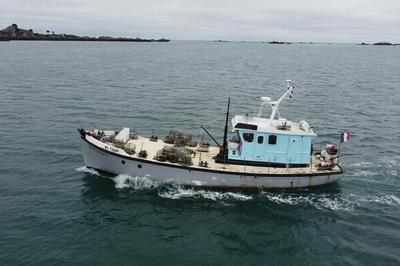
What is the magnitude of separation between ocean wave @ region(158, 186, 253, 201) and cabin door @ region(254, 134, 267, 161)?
2.95m

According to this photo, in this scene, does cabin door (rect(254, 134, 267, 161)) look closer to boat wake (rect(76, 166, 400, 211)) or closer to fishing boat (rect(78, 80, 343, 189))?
fishing boat (rect(78, 80, 343, 189))

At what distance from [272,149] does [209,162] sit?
463 centimetres

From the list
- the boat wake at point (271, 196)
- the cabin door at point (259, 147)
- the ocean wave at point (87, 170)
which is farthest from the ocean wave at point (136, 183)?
the cabin door at point (259, 147)

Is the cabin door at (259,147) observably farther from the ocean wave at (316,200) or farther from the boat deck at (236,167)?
the ocean wave at (316,200)

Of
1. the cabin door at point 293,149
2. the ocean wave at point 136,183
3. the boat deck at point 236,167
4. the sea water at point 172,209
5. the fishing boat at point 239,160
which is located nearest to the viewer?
the sea water at point 172,209

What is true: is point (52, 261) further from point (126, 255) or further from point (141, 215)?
point (141, 215)

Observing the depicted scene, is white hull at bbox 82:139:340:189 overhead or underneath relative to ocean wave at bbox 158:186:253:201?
overhead

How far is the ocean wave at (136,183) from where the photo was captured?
94.3 feet

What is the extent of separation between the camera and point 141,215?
25469 mm

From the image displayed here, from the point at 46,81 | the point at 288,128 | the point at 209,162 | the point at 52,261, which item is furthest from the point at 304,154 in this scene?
the point at 46,81

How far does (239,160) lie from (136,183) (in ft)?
24.8

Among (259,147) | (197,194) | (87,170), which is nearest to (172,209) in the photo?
(197,194)

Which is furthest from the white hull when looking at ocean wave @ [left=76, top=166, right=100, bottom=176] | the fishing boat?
ocean wave @ [left=76, top=166, right=100, bottom=176]

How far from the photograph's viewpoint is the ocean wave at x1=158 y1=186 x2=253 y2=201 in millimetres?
27844
